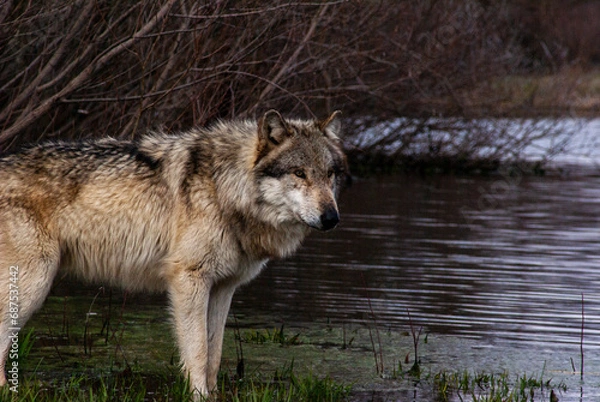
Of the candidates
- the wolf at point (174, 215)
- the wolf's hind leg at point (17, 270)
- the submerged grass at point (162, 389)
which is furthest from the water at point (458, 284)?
the wolf at point (174, 215)

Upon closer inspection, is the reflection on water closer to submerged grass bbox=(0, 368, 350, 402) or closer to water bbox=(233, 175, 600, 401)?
water bbox=(233, 175, 600, 401)

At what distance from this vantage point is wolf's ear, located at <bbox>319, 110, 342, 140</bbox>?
6809mm

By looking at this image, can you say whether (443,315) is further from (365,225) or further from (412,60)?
(412,60)

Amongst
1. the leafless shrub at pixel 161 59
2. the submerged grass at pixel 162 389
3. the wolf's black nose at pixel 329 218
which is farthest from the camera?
the leafless shrub at pixel 161 59

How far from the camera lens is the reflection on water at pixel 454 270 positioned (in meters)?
9.34

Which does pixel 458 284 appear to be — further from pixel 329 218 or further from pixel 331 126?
pixel 329 218

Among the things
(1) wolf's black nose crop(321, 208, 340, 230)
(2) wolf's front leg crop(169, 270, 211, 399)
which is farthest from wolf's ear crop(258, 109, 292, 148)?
(2) wolf's front leg crop(169, 270, 211, 399)

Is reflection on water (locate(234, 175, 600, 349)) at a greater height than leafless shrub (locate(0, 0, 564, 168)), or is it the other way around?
leafless shrub (locate(0, 0, 564, 168))

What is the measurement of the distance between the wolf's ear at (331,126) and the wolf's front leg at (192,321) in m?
1.31

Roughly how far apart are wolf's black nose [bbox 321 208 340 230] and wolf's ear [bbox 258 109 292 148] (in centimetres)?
65

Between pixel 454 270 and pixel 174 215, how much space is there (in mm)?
5911

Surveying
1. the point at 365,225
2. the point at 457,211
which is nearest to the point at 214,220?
the point at 365,225

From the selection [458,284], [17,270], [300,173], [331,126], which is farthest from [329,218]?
[458,284]

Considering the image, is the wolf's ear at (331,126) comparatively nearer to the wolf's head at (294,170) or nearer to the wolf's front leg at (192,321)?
the wolf's head at (294,170)
